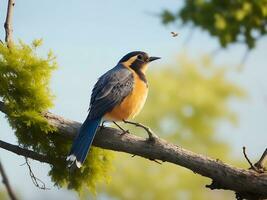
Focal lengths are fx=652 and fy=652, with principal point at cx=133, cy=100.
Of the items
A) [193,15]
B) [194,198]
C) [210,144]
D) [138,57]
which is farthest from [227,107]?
[138,57]

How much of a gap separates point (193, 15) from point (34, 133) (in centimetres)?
666

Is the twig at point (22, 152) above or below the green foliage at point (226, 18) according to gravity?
above

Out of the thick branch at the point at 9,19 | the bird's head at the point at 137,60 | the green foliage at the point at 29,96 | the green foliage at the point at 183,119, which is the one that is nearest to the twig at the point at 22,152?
the green foliage at the point at 29,96

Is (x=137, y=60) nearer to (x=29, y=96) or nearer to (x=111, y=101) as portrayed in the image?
(x=111, y=101)

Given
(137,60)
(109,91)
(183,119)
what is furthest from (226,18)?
(183,119)

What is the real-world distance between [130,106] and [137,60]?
2.96 ft

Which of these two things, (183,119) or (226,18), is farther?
(183,119)

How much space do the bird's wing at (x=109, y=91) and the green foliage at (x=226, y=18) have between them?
5.49m

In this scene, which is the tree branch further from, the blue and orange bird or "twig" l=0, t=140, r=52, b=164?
"twig" l=0, t=140, r=52, b=164

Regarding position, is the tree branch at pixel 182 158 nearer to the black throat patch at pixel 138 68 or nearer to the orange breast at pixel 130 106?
the orange breast at pixel 130 106

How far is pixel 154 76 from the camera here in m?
22.3

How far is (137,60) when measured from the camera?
6.76 meters

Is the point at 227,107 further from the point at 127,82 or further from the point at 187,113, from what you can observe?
the point at 127,82

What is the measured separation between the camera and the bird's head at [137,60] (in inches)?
263
